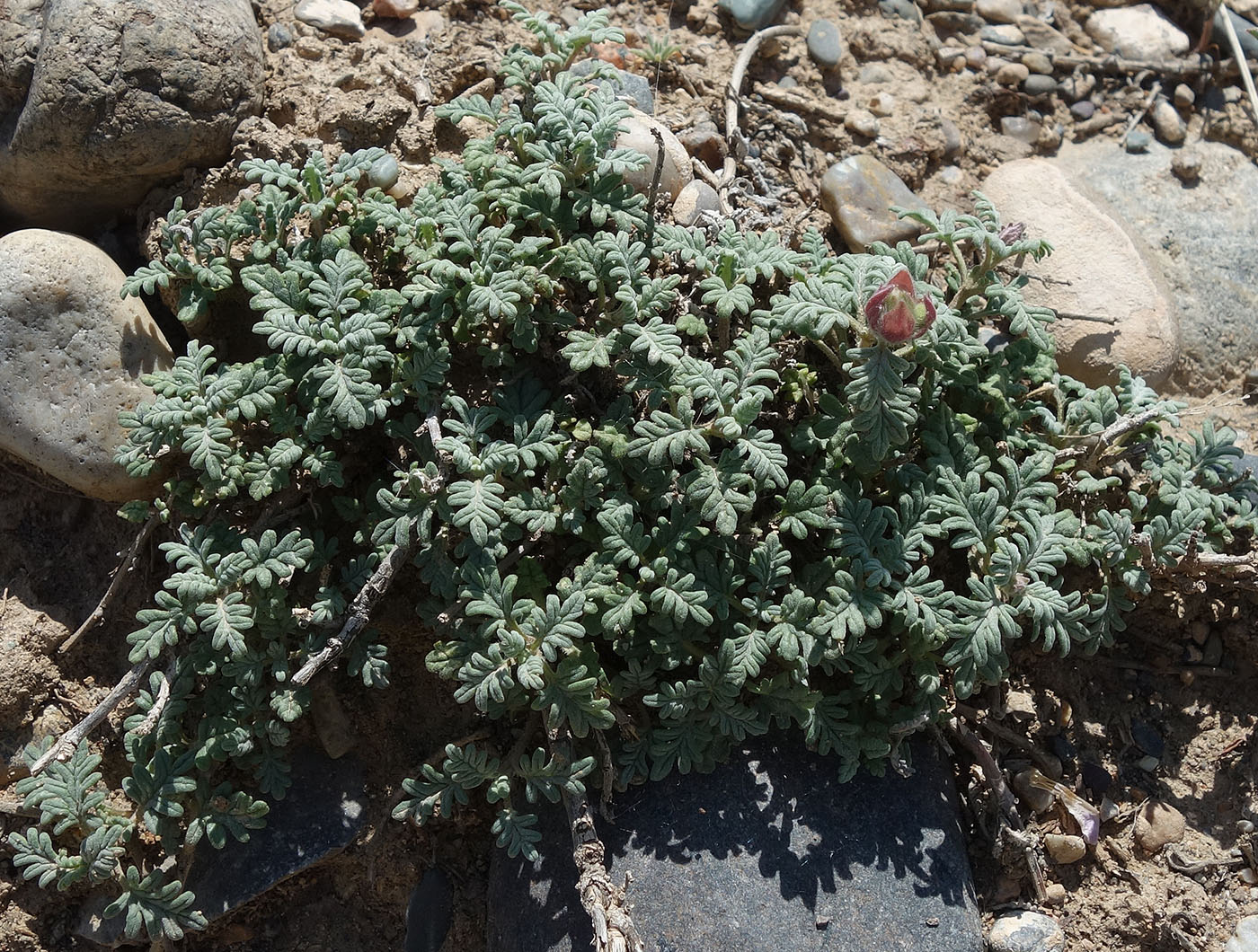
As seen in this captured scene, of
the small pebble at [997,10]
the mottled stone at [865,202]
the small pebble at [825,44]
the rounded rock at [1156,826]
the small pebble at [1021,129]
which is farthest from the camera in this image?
the small pebble at [997,10]

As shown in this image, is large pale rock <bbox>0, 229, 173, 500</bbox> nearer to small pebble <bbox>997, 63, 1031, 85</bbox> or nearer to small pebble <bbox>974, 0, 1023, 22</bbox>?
small pebble <bbox>997, 63, 1031, 85</bbox>

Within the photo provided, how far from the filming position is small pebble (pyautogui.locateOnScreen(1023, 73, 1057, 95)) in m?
4.89

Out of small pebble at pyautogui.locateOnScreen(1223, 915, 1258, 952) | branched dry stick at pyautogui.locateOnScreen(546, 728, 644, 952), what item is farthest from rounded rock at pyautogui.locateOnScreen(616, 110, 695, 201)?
small pebble at pyautogui.locateOnScreen(1223, 915, 1258, 952)

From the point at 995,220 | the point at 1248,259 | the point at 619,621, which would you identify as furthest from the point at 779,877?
the point at 1248,259

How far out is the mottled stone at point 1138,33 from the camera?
5.00 metres

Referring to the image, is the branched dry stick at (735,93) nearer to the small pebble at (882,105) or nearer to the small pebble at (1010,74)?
the small pebble at (882,105)

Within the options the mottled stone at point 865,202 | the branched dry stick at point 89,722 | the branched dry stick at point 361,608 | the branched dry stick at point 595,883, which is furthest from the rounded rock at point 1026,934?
the branched dry stick at point 89,722

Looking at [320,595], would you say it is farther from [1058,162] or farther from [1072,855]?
[1058,162]

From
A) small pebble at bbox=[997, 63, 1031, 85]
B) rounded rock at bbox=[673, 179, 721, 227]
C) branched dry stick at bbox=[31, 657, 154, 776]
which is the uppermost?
Result: small pebble at bbox=[997, 63, 1031, 85]

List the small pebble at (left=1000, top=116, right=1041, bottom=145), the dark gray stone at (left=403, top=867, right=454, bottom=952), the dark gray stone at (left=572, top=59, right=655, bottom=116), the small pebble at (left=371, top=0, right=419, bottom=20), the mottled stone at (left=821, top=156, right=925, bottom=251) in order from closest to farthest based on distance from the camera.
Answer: the dark gray stone at (left=403, top=867, right=454, bottom=952), the dark gray stone at (left=572, top=59, right=655, bottom=116), the mottled stone at (left=821, top=156, right=925, bottom=251), the small pebble at (left=371, top=0, right=419, bottom=20), the small pebble at (left=1000, top=116, right=1041, bottom=145)

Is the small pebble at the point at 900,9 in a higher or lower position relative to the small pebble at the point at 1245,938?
higher

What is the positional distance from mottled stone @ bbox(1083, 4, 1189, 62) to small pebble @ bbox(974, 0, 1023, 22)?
1.21ft

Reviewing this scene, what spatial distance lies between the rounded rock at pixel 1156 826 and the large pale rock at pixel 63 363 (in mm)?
3828

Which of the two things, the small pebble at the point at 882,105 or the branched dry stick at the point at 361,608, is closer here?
the branched dry stick at the point at 361,608
